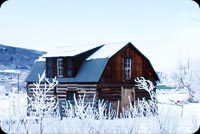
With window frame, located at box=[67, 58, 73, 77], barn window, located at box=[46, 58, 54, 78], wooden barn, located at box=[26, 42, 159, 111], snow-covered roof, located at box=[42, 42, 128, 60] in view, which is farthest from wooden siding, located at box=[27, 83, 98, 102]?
snow-covered roof, located at box=[42, 42, 128, 60]

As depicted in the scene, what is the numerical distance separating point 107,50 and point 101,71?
1131mm

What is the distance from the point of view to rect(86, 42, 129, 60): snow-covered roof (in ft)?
38.3

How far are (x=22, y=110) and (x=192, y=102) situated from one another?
7597 mm

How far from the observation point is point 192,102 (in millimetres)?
10328

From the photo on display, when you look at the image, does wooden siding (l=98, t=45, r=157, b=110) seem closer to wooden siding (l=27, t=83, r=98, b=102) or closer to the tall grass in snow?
wooden siding (l=27, t=83, r=98, b=102)

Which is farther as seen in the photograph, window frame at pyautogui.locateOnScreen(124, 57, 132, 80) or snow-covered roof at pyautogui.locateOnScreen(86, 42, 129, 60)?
window frame at pyautogui.locateOnScreen(124, 57, 132, 80)

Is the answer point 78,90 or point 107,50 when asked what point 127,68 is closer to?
point 107,50

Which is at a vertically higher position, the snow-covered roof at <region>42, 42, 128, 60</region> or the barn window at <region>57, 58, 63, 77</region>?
the snow-covered roof at <region>42, 42, 128, 60</region>

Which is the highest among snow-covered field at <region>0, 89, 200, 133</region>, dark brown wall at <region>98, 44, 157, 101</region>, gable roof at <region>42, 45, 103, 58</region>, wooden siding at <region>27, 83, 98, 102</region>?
gable roof at <region>42, 45, 103, 58</region>

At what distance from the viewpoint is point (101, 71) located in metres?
11.3

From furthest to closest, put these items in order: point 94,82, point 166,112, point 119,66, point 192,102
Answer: point 119,66
point 94,82
point 192,102
point 166,112

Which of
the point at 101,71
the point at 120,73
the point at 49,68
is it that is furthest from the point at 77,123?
the point at 49,68

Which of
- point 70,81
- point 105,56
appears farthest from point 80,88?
point 105,56

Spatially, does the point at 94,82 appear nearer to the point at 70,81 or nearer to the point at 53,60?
the point at 70,81
